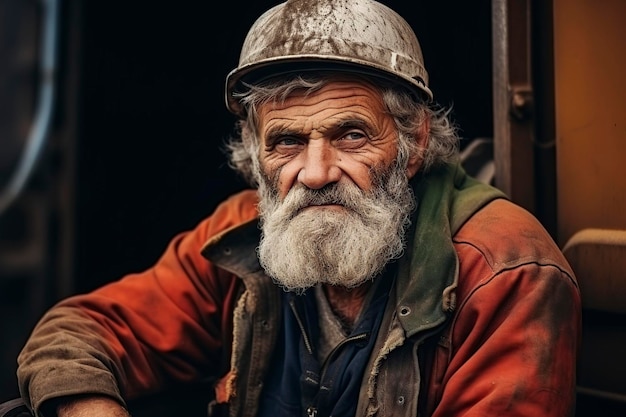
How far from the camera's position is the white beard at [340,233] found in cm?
301

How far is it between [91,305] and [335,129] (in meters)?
1.09

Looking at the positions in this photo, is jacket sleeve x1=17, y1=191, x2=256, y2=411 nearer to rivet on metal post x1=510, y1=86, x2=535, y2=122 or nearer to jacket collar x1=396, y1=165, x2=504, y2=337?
jacket collar x1=396, y1=165, x2=504, y2=337

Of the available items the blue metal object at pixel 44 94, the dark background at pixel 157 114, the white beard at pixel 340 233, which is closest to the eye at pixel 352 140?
the white beard at pixel 340 233

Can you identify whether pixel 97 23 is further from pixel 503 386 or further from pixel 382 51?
pixel 503 386

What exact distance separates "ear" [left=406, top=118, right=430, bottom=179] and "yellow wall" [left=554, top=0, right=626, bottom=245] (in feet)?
1.55

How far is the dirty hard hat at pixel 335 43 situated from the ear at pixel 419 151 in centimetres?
14

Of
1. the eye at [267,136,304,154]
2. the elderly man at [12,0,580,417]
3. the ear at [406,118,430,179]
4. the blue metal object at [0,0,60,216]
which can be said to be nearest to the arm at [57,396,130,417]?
the elderly man at [12,0,580,417]

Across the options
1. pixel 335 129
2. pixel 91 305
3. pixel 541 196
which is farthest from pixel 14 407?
pixel 541 196

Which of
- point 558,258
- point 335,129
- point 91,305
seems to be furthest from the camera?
point 91,305

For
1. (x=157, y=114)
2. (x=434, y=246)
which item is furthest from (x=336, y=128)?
(x=157, y=114)

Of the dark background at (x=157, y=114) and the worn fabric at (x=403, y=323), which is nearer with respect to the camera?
the worn fabric at (x=403, y=323)

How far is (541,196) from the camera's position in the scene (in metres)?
3.50

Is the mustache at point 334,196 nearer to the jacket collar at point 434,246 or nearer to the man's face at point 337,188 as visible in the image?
the man's face at point 337,188

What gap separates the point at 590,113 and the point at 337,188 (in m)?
0.90
